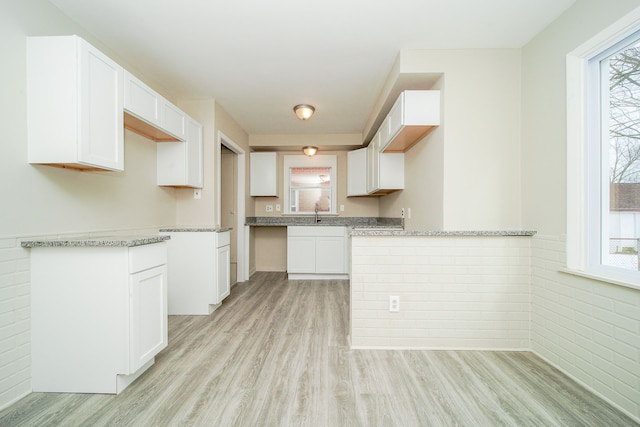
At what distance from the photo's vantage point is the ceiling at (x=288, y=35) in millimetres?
1760

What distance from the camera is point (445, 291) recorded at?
6.69ft

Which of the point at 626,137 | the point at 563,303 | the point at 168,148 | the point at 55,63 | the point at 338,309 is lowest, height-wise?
the point at 338,309

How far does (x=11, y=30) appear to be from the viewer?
149cm

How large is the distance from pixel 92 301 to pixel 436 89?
2.91 metres

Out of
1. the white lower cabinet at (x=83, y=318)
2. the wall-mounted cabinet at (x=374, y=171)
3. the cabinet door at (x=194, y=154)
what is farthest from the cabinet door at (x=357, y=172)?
the white lower cabinet at (x=83, y=318)

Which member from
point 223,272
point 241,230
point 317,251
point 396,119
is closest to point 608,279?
point 396,119

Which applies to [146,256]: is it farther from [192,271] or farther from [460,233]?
[460,233]

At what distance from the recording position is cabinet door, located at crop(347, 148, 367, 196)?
446 cm

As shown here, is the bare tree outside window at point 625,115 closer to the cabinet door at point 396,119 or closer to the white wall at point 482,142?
the white wall at point 482,142

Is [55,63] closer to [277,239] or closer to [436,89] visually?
[436,89]

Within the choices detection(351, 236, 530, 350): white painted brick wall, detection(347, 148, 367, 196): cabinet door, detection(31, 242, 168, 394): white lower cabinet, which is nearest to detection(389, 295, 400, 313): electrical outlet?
detection(351, 236, 530, 350): white painted brick wall

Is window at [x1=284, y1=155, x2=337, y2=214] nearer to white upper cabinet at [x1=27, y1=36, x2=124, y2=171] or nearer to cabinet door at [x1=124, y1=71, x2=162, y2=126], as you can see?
cabinet door at [x1=124, y1=71, x2=162, y2=126]

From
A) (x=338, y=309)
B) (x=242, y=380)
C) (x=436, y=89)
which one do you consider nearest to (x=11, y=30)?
(x=242, y=380)

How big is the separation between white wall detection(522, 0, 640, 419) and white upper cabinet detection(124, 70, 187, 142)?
296 centimetres
